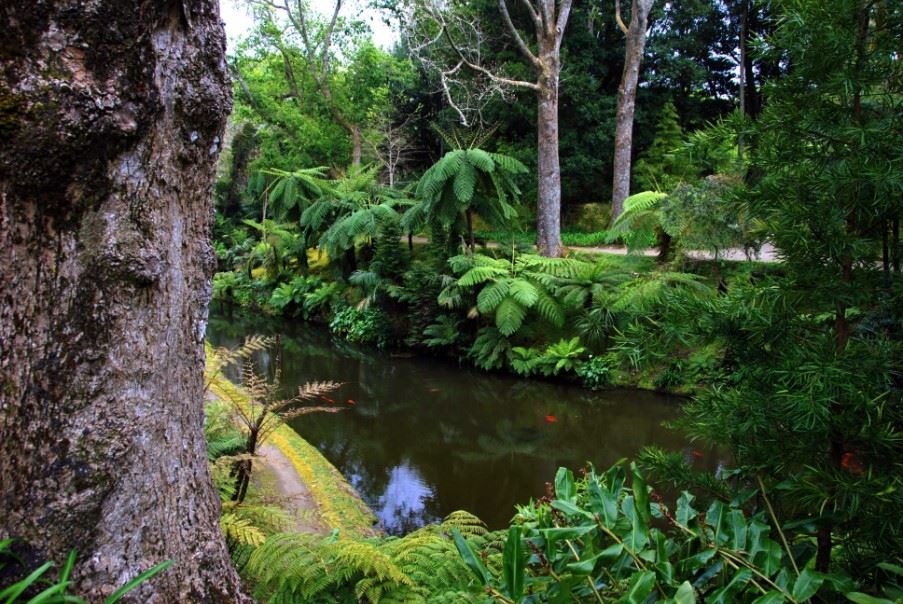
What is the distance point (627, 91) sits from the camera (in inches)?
468

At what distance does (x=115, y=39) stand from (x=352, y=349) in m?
9.38

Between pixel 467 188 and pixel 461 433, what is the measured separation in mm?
3880

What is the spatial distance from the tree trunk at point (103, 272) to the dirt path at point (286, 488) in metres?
1.48

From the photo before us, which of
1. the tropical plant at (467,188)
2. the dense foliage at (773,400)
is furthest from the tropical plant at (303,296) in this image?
the dense foliage at (773,400)

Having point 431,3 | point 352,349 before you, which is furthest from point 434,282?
point 431,3

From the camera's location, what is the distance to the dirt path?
3152 mm

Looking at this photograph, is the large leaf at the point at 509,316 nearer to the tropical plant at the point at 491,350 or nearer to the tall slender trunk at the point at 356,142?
the tropical plant at the point at 491,350

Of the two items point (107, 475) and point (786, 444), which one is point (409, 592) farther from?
point (786, 444)

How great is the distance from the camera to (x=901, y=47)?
1323 millimetres

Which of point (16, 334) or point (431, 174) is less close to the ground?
point (431, 174)

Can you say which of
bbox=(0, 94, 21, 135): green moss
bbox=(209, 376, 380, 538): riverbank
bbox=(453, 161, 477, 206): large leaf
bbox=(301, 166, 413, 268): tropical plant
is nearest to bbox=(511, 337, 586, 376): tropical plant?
bbox=(453, 161, 477, 206): large leaf

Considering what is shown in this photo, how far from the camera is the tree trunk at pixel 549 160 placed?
415 inches

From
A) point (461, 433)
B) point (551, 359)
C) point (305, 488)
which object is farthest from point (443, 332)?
point (305, 488)

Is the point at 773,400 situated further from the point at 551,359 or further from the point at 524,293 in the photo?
the point at 524,293
